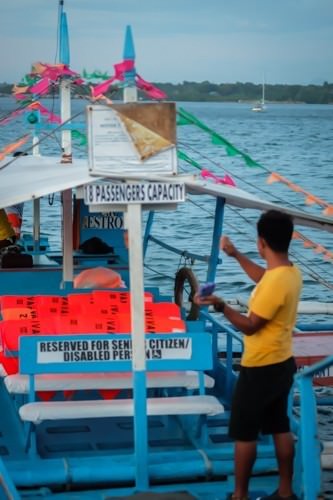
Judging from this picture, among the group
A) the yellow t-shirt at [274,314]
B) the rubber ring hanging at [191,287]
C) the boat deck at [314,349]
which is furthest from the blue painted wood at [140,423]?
the boat deck at [314,349]

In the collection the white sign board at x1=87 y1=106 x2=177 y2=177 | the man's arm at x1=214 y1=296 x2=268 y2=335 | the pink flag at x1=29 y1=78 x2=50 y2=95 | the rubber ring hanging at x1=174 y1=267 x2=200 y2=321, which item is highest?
the pink flag at x1=29 y1=78 x2=50 y2=95

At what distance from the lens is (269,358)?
21.3ft

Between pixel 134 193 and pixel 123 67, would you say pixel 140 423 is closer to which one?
pixel 134 193

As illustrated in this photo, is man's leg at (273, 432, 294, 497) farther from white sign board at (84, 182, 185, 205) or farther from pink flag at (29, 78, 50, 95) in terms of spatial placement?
pink flag at (29, 78, 50, 95)

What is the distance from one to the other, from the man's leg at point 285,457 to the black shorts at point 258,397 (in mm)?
165

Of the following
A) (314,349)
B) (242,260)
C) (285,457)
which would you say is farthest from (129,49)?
(314,349)

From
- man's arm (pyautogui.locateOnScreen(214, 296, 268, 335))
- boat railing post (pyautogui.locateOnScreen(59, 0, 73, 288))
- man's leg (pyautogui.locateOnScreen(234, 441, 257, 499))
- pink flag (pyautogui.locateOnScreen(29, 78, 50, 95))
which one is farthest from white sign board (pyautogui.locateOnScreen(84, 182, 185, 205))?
pink flag (pyautogui.locateOnScreen(29, 78, 50, 95))

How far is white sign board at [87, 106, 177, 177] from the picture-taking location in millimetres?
6969

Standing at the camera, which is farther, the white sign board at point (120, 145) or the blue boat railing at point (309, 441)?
the white sign board at point (120, 145)

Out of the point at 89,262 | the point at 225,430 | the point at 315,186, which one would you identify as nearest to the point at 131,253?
the point at 225,430

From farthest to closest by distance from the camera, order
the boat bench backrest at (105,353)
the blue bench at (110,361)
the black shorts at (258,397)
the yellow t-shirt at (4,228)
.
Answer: the yellow t-shirt at (4,228)
the boat bench backrest at (105,353)
the blue bench at (110,361)
the black shorts at (258,397)

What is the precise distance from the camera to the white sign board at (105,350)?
7824 millimetres

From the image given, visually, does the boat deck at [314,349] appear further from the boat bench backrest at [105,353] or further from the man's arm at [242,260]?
the man's arm at [242,260]

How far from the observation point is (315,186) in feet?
165
